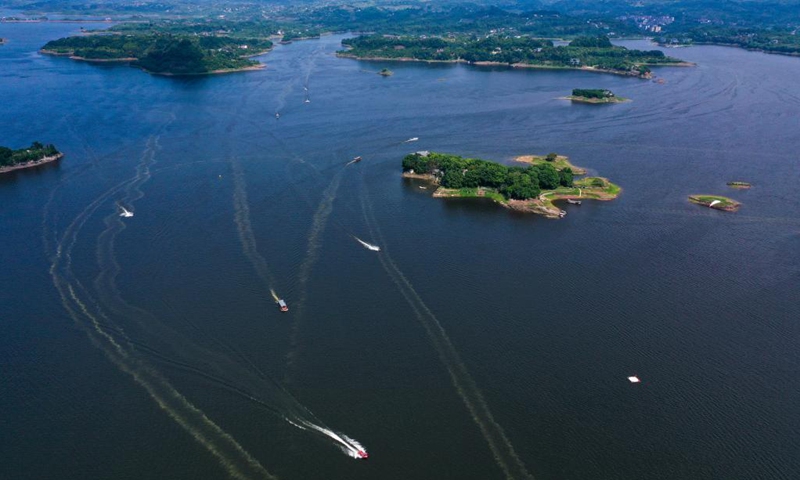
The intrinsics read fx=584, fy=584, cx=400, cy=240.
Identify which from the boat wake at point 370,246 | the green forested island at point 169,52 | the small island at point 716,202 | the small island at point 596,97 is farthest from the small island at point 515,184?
the green forested island at point 169,52

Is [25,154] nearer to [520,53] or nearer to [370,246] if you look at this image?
[370,246]

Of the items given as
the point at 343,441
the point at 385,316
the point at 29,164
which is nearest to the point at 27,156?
the point at 29,164

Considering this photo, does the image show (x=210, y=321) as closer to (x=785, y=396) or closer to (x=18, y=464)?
(x=18, y=464)

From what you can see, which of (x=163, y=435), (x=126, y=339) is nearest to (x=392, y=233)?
(x=126, y=339)

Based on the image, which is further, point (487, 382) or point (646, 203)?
point (646, 203)

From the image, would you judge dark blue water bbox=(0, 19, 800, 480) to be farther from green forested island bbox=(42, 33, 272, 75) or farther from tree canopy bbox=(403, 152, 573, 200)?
green forested island bbox=(42, 33, 272, 75)

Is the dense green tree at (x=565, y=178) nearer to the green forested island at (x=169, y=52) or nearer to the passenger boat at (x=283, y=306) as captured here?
the passenger boat at (x=283, y=306)

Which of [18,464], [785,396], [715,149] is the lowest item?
[18,464]

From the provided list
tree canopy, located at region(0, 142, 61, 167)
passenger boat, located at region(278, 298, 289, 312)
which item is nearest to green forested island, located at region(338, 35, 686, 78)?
tree canopy, located at region(0, 142, 61, 167)
